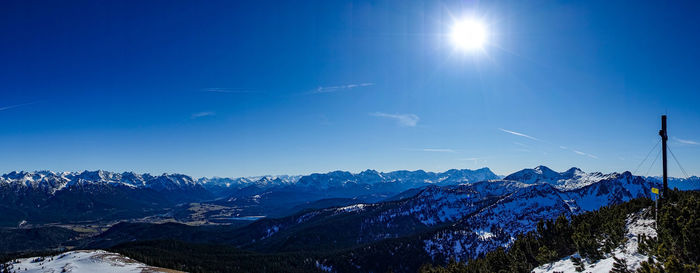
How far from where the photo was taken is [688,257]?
27.1 metres

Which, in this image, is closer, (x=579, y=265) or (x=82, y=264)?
(x=579, y=265)

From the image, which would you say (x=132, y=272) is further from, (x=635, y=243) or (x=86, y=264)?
(x=635, y=243)

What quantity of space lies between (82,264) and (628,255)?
180258mm

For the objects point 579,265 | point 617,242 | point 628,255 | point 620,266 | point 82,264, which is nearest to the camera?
point 620,266

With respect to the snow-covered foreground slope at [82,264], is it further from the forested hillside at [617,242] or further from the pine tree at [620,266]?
the pine tree at [620,266]

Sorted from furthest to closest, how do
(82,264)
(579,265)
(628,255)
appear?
(82,264), (579,265), (628,255)

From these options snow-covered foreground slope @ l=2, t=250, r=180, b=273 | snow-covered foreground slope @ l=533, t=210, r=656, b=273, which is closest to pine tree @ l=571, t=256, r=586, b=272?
snow-covered foreground slope @ l=533, t=210, r=656, b=273

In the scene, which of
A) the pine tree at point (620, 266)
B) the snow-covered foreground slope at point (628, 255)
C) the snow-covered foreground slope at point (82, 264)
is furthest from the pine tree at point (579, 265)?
the snow-covered foreground slope at point (82, 264)

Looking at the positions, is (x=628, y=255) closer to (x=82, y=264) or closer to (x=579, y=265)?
(x=579, y=265)

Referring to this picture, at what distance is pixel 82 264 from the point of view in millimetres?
133875

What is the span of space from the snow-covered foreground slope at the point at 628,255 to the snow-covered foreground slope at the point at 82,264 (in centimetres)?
14517

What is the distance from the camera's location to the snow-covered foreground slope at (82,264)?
127m

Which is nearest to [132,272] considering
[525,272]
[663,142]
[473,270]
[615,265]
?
[473,270]

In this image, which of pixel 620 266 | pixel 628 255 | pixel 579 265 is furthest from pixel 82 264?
pixel 628 255
